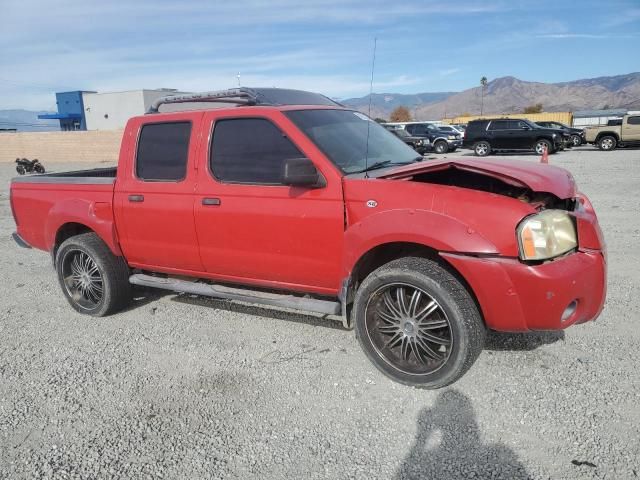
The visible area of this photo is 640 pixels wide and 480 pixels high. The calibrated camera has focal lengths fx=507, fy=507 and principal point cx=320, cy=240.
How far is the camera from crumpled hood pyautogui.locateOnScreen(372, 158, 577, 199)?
10.1 feet

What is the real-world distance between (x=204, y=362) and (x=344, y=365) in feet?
3.58

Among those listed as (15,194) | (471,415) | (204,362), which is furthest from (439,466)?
(15,194)

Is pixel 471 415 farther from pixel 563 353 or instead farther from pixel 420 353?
pixel 563 353

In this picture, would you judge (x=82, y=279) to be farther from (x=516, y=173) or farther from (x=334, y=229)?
(x=516, y=173)

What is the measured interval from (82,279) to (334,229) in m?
2.87

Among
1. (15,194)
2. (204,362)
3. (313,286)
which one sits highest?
(15,194)

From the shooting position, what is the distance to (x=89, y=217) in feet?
15.6

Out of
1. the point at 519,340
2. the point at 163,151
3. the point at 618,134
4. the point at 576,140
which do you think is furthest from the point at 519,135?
the point at 163,151

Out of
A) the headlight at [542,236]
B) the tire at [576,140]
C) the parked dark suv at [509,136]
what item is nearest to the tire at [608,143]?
the tire at [576,140]

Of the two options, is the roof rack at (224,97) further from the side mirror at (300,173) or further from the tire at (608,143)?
the tire at (608,143)

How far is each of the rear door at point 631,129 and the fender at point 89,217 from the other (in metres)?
25.0

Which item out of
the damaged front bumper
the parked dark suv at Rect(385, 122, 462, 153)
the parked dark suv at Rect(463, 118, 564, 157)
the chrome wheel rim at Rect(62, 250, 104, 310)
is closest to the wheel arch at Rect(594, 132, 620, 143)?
the parked dark suv at Rect(463, 118, 564, 157)

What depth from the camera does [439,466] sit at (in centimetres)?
265

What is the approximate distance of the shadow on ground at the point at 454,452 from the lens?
259 cm
